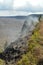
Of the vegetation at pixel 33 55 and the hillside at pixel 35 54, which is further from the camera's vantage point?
the vegetation at pixel 33 55

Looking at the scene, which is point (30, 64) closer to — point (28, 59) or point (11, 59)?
point (28, 59)

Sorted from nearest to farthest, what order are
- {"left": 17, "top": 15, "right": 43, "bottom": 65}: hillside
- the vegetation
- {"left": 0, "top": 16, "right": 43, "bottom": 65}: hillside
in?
{"left": 17, "top": 15, "right": 43, "bottom": 65}: hillside, the vegetation, {"left": 0, "top": 16, "right": 43, "bottom": 65}: hillside

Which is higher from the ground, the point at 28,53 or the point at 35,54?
the point at 35,54

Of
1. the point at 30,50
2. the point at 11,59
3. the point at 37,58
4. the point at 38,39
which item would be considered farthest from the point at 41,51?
the point at 11,59

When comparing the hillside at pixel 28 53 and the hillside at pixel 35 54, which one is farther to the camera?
the hillside at pixel 28 53

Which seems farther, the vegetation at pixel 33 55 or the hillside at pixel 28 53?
the hillside at pixel 28 53

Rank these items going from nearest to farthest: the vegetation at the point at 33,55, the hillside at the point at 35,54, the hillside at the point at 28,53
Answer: the hillside at the point at 35,54, the vegetation at the point at 33,55, the hillside at the point at 28,53

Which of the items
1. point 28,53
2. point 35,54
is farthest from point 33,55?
point 28,53

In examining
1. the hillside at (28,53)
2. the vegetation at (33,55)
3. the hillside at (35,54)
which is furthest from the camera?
the hillside at (28,53)

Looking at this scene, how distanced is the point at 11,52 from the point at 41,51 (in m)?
9.76

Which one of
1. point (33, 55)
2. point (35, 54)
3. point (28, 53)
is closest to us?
point (33, 55)

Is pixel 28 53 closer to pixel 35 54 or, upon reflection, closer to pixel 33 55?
pixel 35 54

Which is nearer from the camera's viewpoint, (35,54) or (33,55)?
(33,55)

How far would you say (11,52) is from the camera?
115ft
